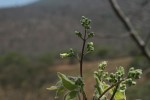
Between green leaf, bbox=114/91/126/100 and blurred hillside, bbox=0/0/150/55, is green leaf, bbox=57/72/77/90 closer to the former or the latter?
green leaf, bbox=114/91/126/100

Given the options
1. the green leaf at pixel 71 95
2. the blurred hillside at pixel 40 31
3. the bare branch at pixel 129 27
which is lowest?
the blurred hillside at pixel 40 31

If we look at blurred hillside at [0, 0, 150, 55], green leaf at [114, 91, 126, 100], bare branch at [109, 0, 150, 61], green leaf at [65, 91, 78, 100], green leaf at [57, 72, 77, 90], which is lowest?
blurred hillside at [0, 0, 150, 55]

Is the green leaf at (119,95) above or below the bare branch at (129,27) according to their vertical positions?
above

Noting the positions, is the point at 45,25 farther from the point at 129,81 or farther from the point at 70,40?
the point at 129,81

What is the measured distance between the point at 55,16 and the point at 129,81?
217 feet

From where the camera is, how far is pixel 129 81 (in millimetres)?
1289

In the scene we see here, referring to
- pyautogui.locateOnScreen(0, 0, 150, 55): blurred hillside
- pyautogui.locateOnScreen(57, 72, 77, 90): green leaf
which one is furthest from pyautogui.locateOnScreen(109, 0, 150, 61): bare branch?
pyautogui.locateOnScreen(0, 0, 150, 55): blurred hillside

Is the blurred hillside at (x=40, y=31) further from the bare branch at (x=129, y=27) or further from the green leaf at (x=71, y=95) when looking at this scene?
the green leaf at (x=71, y=95)

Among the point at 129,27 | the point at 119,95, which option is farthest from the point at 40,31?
the point at 119,95

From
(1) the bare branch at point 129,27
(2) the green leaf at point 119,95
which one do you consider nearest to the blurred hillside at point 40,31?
(1) the bare branch at point 129,27

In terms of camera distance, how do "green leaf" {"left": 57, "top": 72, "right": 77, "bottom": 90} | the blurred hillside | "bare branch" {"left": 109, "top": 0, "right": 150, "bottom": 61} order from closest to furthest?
"green leaf" {"left": 57, "top": 72, "right": 77, "bottom": 90} → "bare branch" {"left": 109, "top": 0, "right": 150, "bottom": 61} → the blurred hillside

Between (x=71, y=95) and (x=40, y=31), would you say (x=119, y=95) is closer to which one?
(x=71, y=95)

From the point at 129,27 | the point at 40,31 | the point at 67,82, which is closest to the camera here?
the point at 67,82

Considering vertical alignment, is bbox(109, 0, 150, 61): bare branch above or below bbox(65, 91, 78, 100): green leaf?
below
